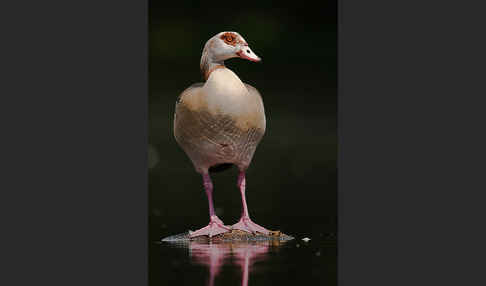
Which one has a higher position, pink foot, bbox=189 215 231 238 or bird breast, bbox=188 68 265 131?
bird breast, bbox=188 68 265 131

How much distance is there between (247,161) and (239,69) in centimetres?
68

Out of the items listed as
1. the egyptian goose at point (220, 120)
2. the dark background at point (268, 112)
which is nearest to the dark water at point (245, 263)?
the egyptian goose at point (220, 120)

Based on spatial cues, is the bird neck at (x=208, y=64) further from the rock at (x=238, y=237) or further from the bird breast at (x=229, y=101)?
the rock at (x=238, y=237)

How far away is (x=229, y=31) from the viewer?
7.20 metres

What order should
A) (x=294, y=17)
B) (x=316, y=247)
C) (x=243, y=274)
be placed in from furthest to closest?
(x=294, y=17)
(x=316, y=247)
(x=243, y=274)

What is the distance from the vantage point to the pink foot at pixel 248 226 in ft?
23.2

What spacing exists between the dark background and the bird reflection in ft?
1.21

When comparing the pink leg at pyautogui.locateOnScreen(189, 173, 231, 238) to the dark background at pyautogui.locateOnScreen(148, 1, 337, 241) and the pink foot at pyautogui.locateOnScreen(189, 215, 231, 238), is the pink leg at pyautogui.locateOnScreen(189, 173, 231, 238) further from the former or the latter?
the dark background at pyautogui.locateOnScreen(148, 1, 337, 241)

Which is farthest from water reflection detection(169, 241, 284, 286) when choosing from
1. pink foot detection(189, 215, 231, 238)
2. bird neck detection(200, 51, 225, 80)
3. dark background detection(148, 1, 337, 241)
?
bird neck detection(200, 51, 225, 80)

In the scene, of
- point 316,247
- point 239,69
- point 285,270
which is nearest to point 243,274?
point 285,270

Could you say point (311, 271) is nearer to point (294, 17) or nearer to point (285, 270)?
point (285, 270)

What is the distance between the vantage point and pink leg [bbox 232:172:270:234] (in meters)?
7.09

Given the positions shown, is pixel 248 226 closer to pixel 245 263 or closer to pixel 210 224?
pixel 210 224

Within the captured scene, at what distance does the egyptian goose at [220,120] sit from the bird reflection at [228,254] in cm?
18
